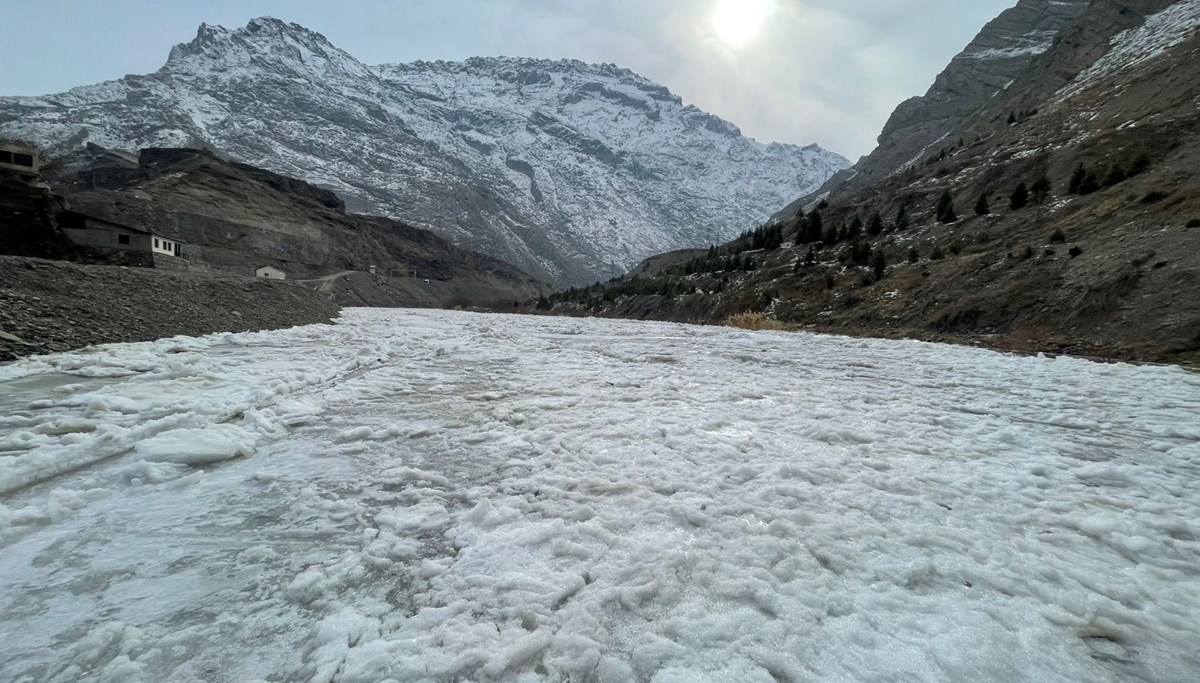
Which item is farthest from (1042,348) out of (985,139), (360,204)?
(360,204)

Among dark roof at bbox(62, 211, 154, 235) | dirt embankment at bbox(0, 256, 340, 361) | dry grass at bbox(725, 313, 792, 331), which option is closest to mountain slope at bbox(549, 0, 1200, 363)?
dry grass at bbox(725, 313, 792, 331)

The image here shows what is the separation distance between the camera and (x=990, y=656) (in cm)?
208

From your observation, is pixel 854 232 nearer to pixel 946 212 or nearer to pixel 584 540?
pixel 946 212

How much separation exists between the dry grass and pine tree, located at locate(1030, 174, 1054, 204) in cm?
1222

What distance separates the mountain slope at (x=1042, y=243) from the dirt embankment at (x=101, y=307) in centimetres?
1947

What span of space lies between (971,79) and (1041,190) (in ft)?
392

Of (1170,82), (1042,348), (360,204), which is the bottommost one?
(1042,348)

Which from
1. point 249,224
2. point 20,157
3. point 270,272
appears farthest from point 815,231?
point 249,224

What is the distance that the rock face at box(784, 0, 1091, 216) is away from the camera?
99125 millimetres

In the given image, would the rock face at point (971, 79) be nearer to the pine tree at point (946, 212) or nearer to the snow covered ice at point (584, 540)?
the pine tree at point (946, 212)

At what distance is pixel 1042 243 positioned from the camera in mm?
16578

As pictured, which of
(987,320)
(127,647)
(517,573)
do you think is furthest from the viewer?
(987,320)

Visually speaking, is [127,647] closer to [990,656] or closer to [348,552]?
[348,552]

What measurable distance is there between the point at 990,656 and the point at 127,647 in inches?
143
